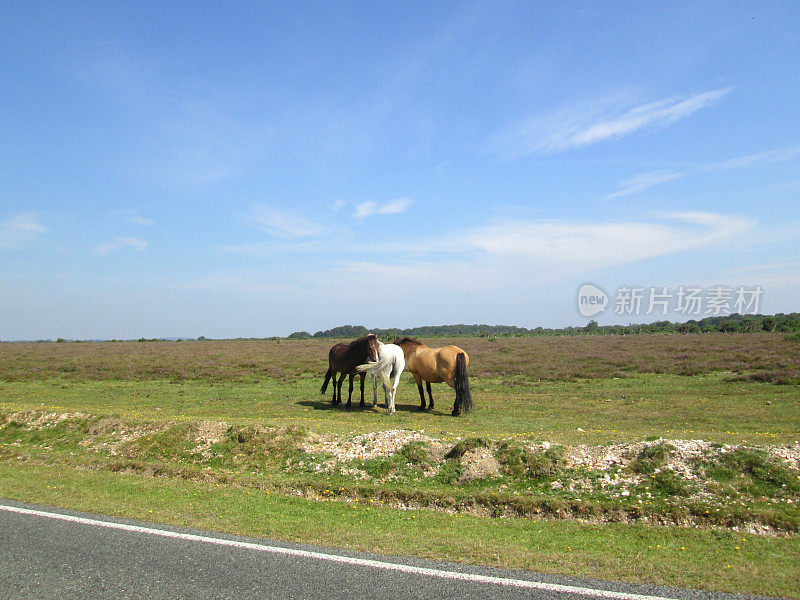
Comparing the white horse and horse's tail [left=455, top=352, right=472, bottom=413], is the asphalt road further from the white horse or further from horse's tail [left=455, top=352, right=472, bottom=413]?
horse's tail [left=455, top=352, right=472, bottom=413]

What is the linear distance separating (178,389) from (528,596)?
89.3 feet

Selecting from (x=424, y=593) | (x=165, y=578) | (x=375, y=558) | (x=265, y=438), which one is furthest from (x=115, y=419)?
(x=424, y=593)

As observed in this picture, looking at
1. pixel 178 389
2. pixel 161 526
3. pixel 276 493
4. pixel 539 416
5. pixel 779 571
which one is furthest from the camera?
A: pixel 178 389

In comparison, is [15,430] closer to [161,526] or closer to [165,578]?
[161,526]

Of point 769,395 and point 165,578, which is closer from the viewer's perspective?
point 165,578

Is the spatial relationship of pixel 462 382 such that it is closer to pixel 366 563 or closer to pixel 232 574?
pixel 366 563

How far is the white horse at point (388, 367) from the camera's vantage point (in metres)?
18.5

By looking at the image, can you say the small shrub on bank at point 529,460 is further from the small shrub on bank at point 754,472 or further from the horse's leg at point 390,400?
the horse's leg at point 390,400

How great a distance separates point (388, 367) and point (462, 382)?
299 centimetres

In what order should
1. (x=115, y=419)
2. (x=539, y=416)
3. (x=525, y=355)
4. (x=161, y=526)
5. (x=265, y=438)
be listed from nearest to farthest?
(x=161, y=526)
(x=265, y=438)
(x=115, y=419)
(x=539, y=416)
(x=525, y=355)

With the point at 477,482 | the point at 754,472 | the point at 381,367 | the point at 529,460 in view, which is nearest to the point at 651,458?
the point at 754,472

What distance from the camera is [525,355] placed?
46.1 metres

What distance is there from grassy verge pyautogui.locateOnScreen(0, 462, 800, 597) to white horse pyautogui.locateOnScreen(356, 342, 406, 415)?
9053mm

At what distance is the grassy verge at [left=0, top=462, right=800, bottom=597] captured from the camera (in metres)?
→ 5.98
